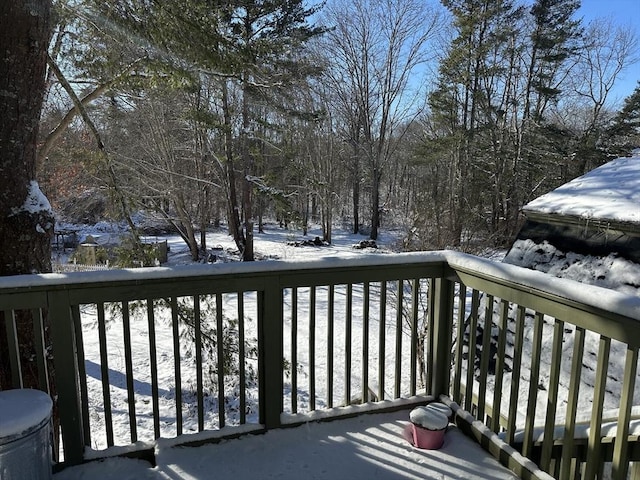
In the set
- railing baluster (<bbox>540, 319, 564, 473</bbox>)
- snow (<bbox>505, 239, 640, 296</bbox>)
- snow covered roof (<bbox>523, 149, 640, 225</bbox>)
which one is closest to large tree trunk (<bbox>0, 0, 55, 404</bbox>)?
railing baluster (<bbox>540, 319, 564, 473</bbox>)

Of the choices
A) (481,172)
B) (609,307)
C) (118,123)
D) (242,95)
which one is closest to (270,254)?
(242,95)

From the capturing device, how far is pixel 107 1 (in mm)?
3775

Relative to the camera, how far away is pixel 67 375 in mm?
1857

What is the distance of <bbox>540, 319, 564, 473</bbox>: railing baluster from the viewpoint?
169cm

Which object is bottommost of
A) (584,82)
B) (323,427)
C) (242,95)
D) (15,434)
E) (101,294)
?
(323,427)

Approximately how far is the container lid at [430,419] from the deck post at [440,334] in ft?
1.21

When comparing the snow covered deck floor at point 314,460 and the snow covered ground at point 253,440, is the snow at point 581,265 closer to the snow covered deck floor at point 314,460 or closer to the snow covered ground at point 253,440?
the snow covered ground at point 253,440

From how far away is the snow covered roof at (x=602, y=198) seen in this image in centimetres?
373

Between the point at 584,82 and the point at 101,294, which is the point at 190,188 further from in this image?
the point at 584,82

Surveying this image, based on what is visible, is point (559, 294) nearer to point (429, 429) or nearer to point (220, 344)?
point (429, 429)

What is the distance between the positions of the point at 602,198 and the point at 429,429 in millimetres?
3179

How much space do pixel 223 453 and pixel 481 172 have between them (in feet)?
56.5

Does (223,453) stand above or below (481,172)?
below

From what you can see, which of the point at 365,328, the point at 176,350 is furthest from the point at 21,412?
the point at 365,328
